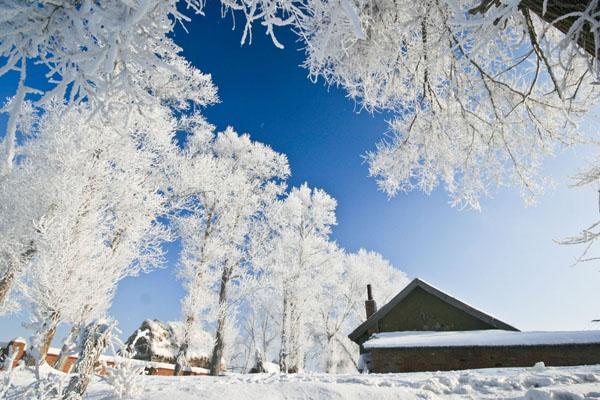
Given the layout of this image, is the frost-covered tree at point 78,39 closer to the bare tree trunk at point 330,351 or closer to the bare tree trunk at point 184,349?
the bare tree trunk at point 184,349

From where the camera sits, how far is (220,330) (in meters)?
14.1

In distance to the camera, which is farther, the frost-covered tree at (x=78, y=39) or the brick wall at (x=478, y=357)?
the brick wall at (x=478, y=357)

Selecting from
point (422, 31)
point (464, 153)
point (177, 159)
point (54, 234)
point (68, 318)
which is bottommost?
point (68, 318)

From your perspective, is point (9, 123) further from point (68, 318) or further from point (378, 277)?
point (378, 277)

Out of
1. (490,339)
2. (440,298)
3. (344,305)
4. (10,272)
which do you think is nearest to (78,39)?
(10,272)

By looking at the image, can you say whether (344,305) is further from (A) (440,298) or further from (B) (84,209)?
(B) (84,209)

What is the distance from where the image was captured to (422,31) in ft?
13.4

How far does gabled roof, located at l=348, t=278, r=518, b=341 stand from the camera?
40.1ft

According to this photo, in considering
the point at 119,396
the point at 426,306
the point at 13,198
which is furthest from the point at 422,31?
the point at 426,306

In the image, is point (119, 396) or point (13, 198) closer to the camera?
point (119, 396)

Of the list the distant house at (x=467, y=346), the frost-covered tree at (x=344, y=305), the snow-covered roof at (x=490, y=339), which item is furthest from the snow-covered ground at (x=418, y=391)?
the frost-covered tree at (x=344, y=305)

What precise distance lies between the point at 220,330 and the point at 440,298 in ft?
31.1

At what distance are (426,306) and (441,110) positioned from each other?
423 inches

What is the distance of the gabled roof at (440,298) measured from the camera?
1221cm
